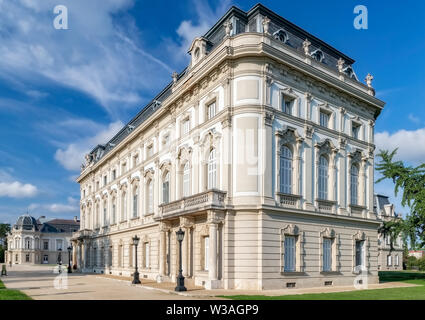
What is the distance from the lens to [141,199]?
40906 mm

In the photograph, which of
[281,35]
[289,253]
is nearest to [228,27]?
[281,35]

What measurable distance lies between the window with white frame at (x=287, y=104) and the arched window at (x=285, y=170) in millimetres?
2465

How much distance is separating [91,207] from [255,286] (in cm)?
3968

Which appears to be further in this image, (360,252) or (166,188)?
(166,188)

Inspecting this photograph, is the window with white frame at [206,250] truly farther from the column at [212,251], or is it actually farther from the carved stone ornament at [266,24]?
the carved stone ornament at [266,24]

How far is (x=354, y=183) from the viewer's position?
109 ft

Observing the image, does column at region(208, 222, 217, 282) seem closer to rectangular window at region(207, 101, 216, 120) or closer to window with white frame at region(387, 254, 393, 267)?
rectangular window at region(207, 101, 216, 120)

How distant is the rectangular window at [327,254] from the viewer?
95.9ft

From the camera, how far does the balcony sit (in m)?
25.3

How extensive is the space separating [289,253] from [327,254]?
4157mm

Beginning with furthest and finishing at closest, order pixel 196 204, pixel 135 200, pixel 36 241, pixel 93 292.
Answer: pixel 36 241 < pixel 135 200 < pixel 196 204 < pixel 93 292

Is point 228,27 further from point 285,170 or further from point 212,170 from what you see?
point 285,170

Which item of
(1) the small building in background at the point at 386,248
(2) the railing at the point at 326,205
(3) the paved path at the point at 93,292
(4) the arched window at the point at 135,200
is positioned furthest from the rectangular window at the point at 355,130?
(1) the small building in background at the point at 386,248
